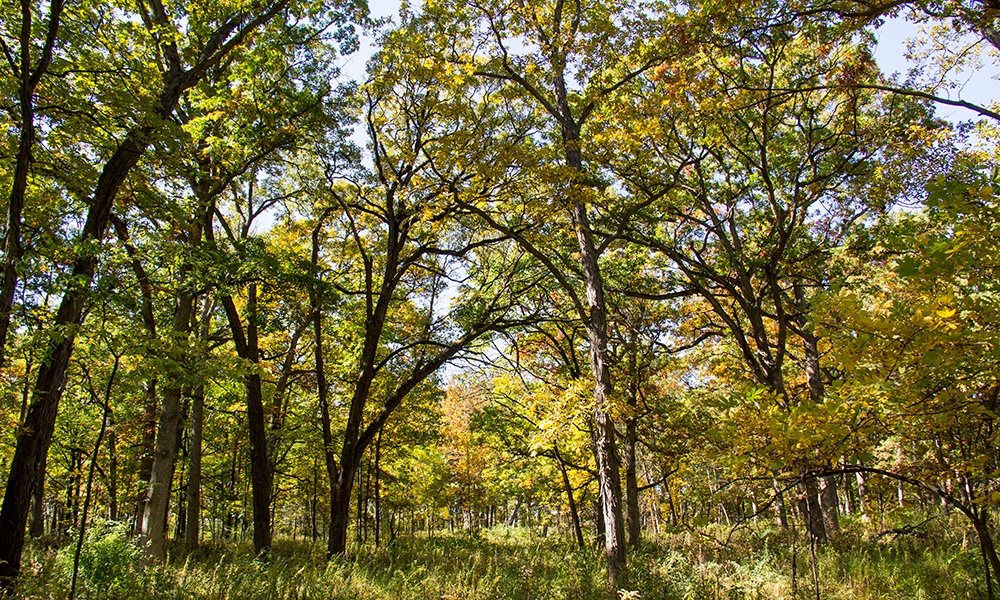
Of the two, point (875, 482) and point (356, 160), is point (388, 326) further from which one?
point (875, 482)

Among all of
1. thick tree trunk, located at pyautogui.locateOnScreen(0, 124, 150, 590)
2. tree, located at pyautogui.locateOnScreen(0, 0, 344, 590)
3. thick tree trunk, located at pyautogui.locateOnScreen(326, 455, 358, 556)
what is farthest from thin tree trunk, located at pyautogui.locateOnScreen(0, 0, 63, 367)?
thick tree trunk, located at pyautogui.locateOnScreen(326, 455, 358, 556)

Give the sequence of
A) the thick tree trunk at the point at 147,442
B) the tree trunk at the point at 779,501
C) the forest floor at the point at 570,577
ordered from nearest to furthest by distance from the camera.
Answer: the tree trunk at the point at 779,501 < the forest floor at the point at 570,577 < the thick tree trunk at the point at 147,442

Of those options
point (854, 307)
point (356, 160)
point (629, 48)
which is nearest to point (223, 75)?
point (356, 160)

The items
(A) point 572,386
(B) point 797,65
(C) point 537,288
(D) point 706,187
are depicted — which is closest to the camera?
(A) point 572,386

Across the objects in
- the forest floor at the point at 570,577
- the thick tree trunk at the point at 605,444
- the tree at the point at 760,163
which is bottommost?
the forest floor at the point at 570,577

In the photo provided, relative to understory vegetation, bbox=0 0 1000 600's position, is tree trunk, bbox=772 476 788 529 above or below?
below

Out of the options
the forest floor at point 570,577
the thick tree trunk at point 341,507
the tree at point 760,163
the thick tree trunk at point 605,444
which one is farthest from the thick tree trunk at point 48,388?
the tree at point 760,163

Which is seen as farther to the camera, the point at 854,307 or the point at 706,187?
the point at 706,187

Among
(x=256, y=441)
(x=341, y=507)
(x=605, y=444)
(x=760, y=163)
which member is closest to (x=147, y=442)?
(x=256, y=441)

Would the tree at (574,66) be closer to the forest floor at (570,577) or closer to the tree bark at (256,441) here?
the forest floor at (570,577)

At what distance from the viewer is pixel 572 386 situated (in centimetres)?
789

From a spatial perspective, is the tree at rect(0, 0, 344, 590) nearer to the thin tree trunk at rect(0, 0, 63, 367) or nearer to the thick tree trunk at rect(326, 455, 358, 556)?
the thin tree trunk at rect(0, 0, 63, 367)

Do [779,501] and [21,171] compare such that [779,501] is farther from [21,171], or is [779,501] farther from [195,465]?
[21,171]

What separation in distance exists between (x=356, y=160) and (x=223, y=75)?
2.99 metres
